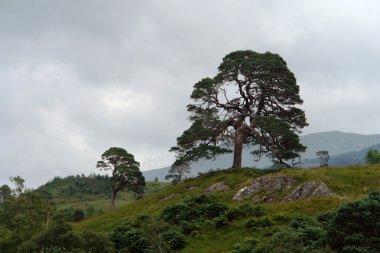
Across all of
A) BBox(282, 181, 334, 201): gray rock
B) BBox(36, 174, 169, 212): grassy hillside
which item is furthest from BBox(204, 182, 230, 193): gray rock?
BBox(36, 174, 169, 212): grassy hillside

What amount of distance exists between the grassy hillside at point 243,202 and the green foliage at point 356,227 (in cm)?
700

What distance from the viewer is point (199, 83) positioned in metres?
58.2

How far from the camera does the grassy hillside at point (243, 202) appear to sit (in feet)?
112

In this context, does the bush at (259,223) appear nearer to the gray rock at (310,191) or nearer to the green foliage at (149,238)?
the green foliage at (149,238)

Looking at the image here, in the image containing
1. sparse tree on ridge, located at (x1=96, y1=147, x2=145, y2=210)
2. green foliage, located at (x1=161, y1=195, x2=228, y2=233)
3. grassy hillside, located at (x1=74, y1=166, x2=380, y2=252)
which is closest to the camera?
grassy hillside, located at (x1=74, y1=166, x2=380, y2=252)

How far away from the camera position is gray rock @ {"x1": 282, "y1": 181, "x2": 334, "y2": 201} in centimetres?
3997

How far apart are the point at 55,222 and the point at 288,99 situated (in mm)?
36275

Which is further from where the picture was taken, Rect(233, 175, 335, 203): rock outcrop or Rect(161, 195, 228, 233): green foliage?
Rect(233, 175, 335, 203): rock outcrop

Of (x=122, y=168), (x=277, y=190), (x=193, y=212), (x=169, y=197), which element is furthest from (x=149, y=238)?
(x=122, y=168)

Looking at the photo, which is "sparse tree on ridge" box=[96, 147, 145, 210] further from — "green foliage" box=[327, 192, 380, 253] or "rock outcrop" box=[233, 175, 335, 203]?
"green foliage" box=[327, 192, 380, 253]

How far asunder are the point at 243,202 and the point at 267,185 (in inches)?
154

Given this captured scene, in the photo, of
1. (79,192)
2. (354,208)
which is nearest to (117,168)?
(354,208)

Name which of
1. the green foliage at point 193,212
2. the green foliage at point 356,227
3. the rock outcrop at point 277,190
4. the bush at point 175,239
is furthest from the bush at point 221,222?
the green foliage at point 356,227

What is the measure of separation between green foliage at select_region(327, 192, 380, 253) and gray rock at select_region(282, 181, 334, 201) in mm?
14688
